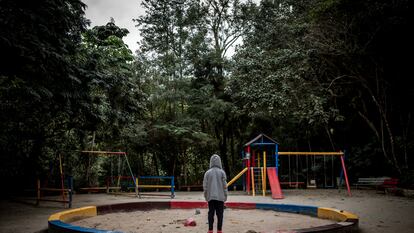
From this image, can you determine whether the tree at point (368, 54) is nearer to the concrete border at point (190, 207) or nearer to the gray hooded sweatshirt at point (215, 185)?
the concrete border at point (190, 207)

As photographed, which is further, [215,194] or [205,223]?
[205,223]

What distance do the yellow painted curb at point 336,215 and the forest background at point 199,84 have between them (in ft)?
20.2

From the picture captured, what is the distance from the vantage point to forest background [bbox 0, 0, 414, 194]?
9109mm

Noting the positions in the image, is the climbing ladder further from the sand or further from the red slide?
the sand

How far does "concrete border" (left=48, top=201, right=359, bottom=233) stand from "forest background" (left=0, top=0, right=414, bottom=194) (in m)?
2.93

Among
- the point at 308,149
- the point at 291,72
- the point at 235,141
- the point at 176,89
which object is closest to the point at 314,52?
the point at 291,72

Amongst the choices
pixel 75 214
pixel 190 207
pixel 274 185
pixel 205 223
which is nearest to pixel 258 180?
pixel 274 185

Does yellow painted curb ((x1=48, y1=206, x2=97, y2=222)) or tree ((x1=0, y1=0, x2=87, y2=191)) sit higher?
tree ((x1=0, y1=0, x2=87, y2=191))

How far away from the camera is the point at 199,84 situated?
739 inches

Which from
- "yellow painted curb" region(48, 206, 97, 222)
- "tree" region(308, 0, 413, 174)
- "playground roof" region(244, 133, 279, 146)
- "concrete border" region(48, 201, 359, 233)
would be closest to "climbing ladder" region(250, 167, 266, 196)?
"playground roof" region(244, 133, 279, 146)

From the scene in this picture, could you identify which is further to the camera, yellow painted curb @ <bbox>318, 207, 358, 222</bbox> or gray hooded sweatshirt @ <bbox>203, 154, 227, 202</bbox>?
yellow painted curb @ <bbox>318, 207, 358, 222</bbox>

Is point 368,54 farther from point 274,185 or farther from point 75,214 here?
point 75,214

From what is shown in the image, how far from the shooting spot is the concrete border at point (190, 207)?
212 inches

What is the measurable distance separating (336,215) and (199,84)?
1264 centimetres
